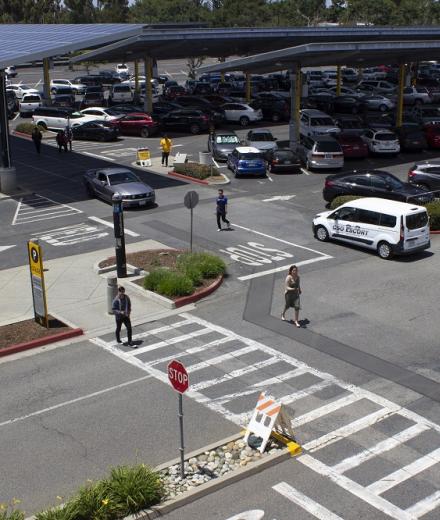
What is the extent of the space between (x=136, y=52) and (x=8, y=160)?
2422 centimetres

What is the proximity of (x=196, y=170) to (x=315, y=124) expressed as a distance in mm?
11735

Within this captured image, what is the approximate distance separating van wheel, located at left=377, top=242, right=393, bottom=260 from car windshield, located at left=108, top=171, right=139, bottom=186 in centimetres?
1213

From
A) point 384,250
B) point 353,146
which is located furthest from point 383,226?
point 353,146

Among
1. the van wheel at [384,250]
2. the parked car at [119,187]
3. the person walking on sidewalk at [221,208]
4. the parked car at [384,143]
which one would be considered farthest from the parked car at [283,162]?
the van wheel at [384,250]

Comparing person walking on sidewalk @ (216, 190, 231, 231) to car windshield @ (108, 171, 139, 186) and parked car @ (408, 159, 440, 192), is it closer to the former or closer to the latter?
car windshield @ (108, 171, 139, 186)

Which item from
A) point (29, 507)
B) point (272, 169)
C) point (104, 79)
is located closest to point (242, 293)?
point (29, 507)

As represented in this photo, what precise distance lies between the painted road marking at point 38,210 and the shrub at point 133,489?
20.3 m

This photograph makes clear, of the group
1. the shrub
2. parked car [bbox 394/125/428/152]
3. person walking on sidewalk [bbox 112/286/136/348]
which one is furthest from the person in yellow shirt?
the shrub

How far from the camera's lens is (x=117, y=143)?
49.1 m

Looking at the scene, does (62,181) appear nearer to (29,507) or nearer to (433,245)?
(433,245)

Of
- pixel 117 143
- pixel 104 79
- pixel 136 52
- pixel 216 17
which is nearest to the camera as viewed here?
pixel 117 143

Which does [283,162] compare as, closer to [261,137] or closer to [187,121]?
[261,137]

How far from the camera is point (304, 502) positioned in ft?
37.6

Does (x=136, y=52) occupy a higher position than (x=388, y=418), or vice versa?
(x=136, y=52)
